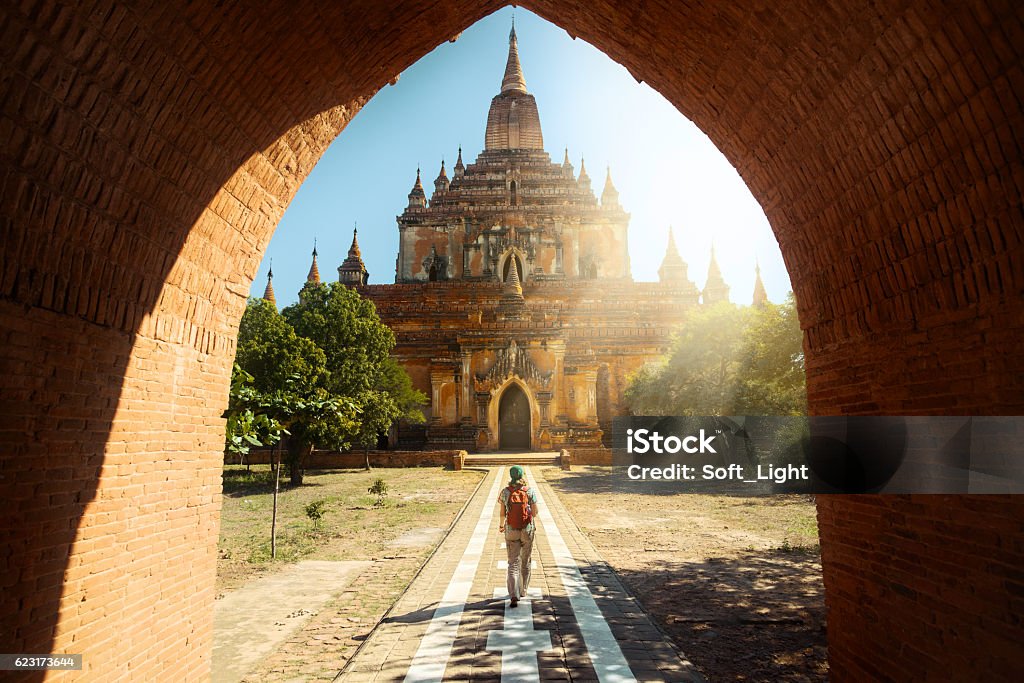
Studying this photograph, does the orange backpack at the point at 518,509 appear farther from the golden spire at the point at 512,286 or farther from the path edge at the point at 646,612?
the golden spire at the point at 512,286

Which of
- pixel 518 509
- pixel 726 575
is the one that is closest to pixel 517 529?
pixel 518 509

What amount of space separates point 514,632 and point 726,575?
4.19 metres

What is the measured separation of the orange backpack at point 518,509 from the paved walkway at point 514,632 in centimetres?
102

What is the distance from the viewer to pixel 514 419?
112 ft

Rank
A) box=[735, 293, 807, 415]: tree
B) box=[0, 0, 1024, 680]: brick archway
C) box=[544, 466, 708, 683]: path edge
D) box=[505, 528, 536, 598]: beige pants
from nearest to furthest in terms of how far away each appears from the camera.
A: box=[0, 0, 1024, 680]: brick archway, box=[544, 466, 708, 683]: path edge, box=[505, 528, 536, 598]: beige pants, box=[735, 293, 807, 415]: tree

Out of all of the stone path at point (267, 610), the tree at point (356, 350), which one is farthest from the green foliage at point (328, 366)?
the stone path at point (267, 610)

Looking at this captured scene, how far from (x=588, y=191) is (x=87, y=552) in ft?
171

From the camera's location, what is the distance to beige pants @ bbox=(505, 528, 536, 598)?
301 inches

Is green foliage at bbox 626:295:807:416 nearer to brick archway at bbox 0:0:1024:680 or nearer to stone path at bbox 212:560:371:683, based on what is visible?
stone path at bbox 212:560:371:683

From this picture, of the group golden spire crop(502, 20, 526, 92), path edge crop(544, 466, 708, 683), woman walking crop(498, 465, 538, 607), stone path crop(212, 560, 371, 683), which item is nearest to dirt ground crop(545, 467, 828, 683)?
path edge crop(544, 466, 708, 683)

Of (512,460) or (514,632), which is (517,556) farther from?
(512,460)

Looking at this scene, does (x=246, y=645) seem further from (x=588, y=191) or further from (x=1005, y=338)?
(x=588, y=191)

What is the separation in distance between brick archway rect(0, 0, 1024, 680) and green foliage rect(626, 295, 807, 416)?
15037 millimetres

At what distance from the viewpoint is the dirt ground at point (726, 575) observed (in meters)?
6.12
